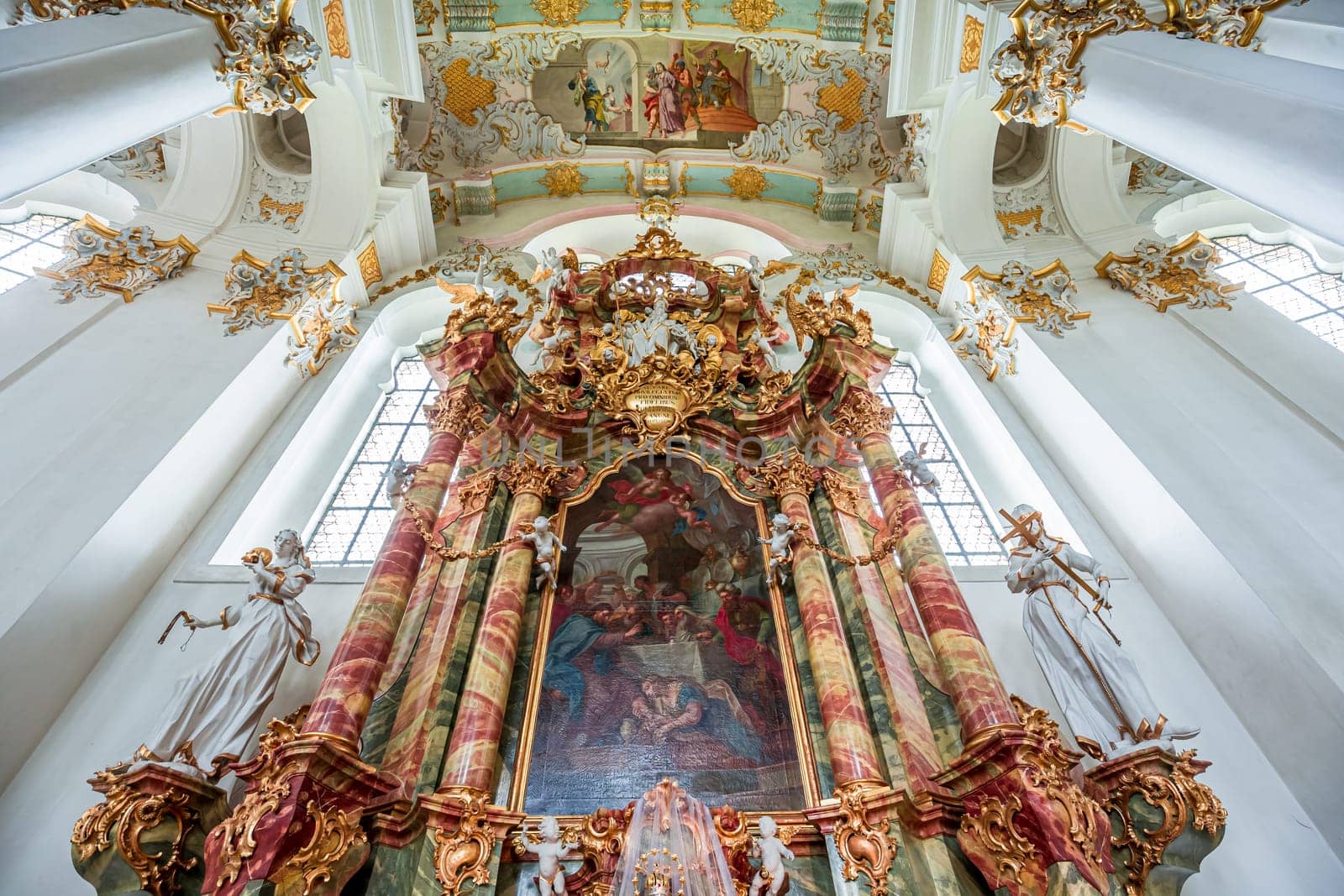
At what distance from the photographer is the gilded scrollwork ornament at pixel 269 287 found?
8.77m

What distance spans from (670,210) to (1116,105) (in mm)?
7064

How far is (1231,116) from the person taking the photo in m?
4.51

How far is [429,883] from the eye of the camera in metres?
4.45

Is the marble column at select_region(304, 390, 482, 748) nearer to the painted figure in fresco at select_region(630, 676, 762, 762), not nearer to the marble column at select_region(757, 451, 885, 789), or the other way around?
the painted figure in fresco at select_region(630, 676, 762, 762)

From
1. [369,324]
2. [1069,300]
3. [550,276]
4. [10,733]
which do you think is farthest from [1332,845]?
[369,324]

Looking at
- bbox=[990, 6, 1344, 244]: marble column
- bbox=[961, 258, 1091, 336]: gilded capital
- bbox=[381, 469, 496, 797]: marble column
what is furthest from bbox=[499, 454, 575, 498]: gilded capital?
bbox=[961, 258, 1091, 336]: gilded capital

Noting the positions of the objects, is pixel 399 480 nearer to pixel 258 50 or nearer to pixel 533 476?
pixel 533 476

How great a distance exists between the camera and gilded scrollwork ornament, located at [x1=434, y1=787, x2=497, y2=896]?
4449 millimetres

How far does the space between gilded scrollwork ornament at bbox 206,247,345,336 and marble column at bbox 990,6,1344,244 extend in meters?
7.97

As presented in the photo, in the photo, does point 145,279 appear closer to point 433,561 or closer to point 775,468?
point 433,561

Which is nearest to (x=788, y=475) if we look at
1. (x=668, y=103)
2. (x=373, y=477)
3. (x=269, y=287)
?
(x=373, y=477)

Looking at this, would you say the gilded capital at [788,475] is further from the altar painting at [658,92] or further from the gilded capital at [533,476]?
the altar painting at [658,92]

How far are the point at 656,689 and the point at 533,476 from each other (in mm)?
2567

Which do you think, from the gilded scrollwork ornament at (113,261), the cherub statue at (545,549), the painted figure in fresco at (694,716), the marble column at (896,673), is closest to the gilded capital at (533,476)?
the cherub statue at (545,549)
